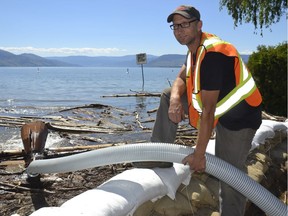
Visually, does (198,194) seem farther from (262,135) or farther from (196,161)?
(262,135)

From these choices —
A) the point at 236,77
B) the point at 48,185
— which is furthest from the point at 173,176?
the point at 48,185

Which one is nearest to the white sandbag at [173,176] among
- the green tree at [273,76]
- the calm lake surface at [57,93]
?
the green tree at [273,76]

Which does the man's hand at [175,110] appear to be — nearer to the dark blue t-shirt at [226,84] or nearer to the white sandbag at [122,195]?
the dark blue t-shirt at [226,84]

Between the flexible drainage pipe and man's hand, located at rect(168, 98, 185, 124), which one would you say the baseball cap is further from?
the flexible drainage pipe

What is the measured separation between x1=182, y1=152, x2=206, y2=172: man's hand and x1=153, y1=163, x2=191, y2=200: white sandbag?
0.50m

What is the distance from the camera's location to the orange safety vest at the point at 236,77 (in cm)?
278

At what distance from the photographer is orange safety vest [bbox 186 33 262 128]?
2.78 metres

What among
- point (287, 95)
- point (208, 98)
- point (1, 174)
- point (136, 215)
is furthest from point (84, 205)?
point (287, 95)

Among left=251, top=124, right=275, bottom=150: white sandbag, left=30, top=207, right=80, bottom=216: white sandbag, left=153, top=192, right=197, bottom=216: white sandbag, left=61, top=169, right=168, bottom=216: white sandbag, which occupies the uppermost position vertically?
left=30, top=207, right=80, bottom=216: white sandbag

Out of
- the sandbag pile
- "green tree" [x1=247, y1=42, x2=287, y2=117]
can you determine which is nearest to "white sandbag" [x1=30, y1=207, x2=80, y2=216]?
the sandbag pile

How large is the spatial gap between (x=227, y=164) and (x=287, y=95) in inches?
281

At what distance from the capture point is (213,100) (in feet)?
8.93

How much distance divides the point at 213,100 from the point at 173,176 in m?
1.14

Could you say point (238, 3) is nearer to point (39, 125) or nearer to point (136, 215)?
point (39, 125)
